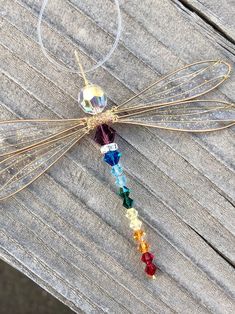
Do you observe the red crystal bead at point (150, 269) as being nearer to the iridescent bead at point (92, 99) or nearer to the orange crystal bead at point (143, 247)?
the orange crystal bead at point (143, 247)

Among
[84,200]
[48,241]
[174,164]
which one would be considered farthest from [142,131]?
[48,241]

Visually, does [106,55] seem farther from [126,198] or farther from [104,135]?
[126,198]

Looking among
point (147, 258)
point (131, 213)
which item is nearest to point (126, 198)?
point (131, 213)

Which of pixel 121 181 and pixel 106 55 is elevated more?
pixel 106 55

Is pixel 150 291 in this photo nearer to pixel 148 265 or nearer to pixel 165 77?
pixel 148 265

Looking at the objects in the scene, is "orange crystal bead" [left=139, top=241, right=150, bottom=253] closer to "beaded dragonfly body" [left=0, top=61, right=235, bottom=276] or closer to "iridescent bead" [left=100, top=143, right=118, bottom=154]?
"beaded dragonfly body" [left=0, top=61, right=235, bottom=276]

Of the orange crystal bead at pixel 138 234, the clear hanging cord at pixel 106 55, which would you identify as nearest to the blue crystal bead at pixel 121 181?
the orange crystal bead at pixel 138 234
